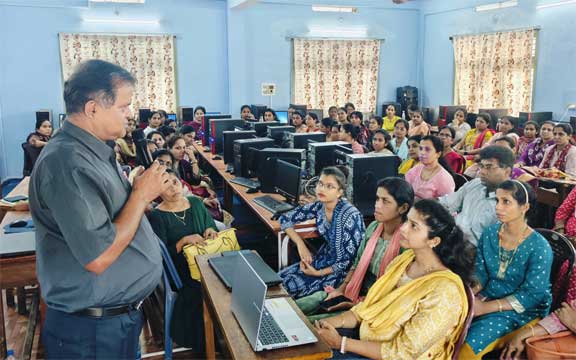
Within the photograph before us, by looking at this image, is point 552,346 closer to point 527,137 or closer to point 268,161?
point 268,161

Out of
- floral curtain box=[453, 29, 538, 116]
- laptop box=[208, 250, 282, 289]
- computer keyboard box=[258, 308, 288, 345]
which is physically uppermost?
floral curtain box=[453, 29, 538, 116]

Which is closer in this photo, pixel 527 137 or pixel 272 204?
pixel 272 204

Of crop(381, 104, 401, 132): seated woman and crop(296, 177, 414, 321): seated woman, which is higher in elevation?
crop(381, 104, 401, 132): seated woman

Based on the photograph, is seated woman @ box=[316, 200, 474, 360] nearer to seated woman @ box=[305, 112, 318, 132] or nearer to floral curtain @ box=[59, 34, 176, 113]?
seated woman @ box=[305, 112, 318, 132]

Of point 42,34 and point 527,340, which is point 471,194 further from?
point 42,34

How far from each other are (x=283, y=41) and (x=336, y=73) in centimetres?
126

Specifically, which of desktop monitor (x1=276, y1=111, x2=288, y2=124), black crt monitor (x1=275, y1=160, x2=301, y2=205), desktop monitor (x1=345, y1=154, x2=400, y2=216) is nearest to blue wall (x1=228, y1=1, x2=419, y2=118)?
desktop monitor (x1=276, y1=111, x2=288, y2=124)

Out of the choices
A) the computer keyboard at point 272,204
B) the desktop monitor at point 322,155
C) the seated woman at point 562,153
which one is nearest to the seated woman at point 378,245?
the computer keyboard at point 272,204

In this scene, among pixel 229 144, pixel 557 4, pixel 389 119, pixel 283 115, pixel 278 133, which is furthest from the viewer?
pixel 389 119

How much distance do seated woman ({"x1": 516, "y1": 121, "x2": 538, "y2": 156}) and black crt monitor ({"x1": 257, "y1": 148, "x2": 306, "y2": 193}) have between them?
11.3 ft

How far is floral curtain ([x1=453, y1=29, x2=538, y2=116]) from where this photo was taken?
7.95 metres

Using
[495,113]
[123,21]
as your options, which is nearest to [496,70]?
[495,113]

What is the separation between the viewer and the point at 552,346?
2020 millimetres

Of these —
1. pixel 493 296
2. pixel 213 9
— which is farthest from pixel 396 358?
pixel 213 9
